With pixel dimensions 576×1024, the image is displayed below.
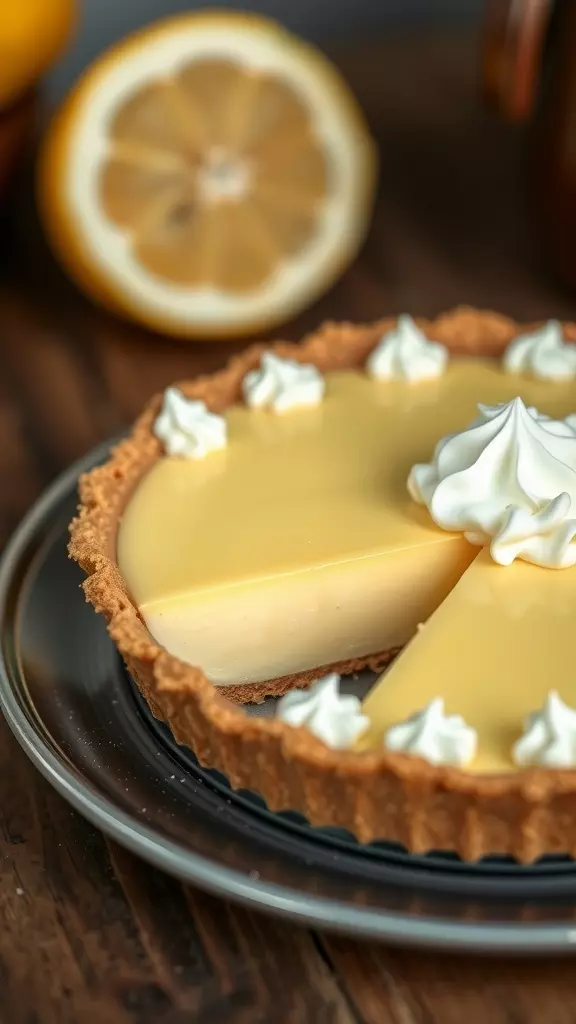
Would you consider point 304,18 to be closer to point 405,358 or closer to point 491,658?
point 405,358

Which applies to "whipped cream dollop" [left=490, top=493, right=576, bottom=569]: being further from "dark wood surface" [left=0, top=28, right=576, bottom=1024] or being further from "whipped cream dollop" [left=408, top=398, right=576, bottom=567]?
"dark wood surface" [left=0, top=28, right=576, bottom=1024]

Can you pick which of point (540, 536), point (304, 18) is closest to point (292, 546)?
point (540, 536)

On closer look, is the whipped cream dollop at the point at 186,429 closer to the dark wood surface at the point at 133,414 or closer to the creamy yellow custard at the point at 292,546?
the creamy yellow custard at the point at 292,546

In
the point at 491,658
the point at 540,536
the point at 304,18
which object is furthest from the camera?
the point at 304,18

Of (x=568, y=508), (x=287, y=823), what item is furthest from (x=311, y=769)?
(x=568, y=508)

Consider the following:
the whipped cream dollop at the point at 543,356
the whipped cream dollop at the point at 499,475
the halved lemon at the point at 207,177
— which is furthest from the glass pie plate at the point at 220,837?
the halved lemon at the point at 207,177

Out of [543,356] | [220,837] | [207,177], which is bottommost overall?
[220,837]

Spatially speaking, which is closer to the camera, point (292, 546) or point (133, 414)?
point (292, 546)

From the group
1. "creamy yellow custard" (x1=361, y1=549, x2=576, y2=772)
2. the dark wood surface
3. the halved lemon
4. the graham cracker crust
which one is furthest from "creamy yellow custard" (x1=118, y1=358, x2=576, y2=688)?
the halved lemon
